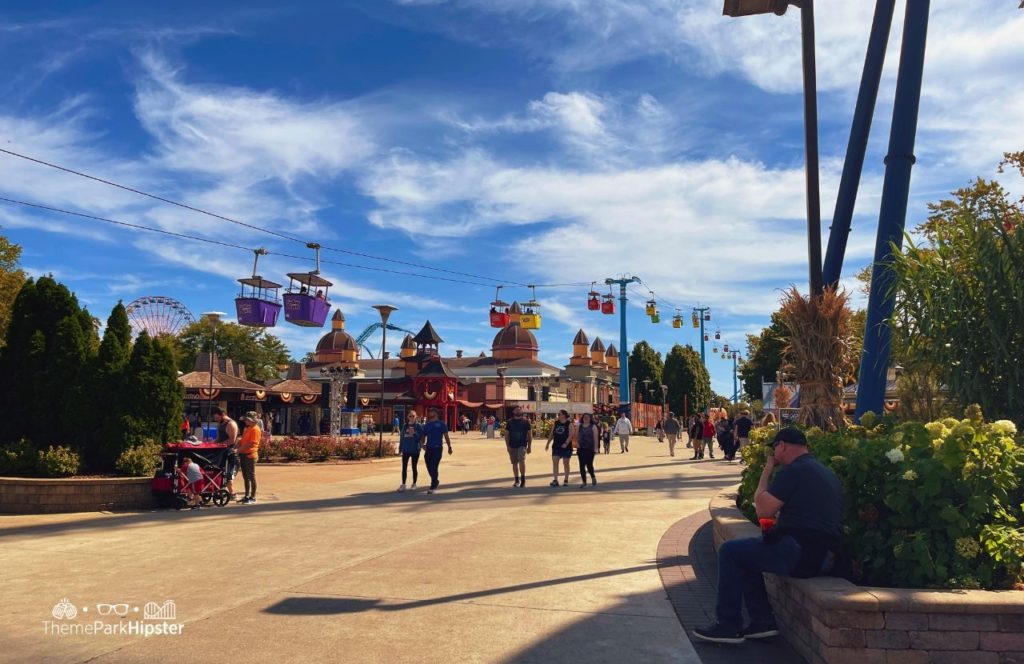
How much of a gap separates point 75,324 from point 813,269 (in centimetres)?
1163

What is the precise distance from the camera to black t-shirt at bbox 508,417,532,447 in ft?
48.4

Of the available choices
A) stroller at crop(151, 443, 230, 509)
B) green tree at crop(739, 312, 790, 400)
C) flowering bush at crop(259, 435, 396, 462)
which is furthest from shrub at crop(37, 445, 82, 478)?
green tree at crop(739, 312, 790, 400)

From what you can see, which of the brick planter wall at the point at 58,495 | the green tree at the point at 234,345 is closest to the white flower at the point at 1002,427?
the brick planter wall at the point at 58,495

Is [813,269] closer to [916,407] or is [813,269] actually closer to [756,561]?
[916,407]

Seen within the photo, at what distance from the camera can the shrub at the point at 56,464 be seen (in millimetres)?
11172

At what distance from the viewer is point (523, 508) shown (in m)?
11.5

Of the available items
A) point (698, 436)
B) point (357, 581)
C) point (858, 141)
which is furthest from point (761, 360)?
point (357, 581)

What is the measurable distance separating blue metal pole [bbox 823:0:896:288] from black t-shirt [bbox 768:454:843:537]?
6.28 m

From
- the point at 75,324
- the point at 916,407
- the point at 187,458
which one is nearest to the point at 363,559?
the point at 187,458

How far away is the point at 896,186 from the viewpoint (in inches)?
371

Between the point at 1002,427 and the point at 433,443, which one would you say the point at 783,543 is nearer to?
the point at 1002,427

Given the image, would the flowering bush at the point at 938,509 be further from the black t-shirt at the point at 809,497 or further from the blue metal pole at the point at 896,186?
the blue metal pole at the point at 896,186

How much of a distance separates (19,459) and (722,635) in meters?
10.9

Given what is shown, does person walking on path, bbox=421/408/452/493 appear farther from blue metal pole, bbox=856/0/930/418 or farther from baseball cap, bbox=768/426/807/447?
baseball cap, bbox=768/426/807/447
